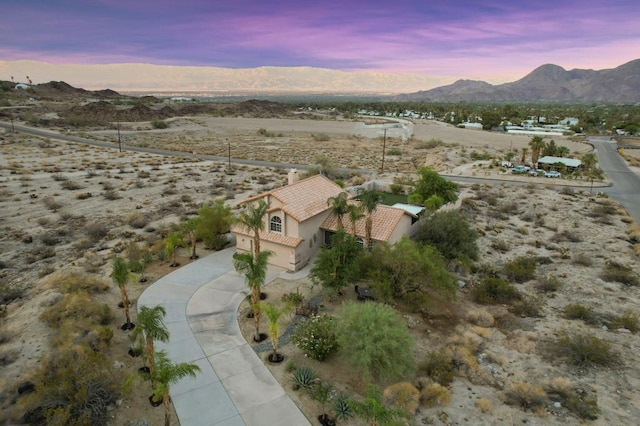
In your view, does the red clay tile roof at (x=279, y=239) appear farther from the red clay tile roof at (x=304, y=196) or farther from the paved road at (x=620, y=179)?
the paved road at (x=620, y=179)

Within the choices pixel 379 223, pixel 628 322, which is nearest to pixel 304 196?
pixel 379 223

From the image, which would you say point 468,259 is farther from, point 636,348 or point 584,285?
point 636,348

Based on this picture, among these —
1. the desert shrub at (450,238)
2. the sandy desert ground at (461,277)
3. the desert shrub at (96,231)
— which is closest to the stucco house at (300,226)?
the desert shrub at (450,238)

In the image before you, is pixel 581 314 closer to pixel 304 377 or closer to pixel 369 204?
pixel 369 204

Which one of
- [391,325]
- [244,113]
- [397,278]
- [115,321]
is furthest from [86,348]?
[244,113]

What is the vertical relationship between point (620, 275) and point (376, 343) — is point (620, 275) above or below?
below
